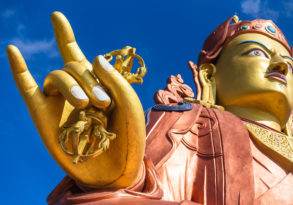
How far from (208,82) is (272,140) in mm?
794

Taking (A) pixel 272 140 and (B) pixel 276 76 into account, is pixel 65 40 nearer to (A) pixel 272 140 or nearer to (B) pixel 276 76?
(A) pixel 272 140

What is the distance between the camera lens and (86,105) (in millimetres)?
2766

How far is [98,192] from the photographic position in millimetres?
2996

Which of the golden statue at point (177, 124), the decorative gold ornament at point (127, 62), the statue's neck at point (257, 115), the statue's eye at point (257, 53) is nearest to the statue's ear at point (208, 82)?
the golden statue at point (177, 124)

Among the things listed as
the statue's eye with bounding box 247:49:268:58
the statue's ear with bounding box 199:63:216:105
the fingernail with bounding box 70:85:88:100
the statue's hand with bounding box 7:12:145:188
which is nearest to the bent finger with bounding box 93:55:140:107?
the statue's hand with bounding box 7:12:145:188

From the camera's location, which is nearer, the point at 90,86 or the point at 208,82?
the point at 90,86


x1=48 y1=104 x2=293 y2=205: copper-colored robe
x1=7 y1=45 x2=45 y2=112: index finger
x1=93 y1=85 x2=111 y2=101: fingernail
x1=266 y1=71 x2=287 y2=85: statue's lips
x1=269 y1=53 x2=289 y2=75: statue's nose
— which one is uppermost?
x1=7 y1=45 x2=45 y2=112: index finger

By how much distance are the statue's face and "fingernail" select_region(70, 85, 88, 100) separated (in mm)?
1941

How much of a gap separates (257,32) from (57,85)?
2.33 meters

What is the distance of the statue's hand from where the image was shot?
2.78 meters

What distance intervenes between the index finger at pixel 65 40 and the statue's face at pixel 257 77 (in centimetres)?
178

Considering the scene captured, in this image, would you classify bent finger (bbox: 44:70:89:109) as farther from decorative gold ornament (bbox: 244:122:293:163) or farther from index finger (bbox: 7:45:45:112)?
decorative gold ornament (bbox: 244:122:293:163)

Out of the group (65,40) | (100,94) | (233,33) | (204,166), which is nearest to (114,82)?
(100,94)

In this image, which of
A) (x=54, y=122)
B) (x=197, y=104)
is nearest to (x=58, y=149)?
(x=54, y=122)
